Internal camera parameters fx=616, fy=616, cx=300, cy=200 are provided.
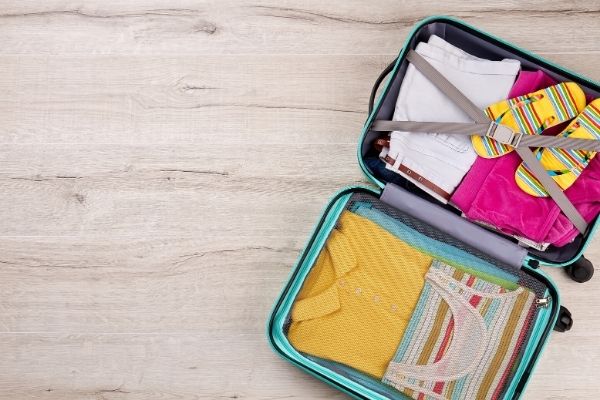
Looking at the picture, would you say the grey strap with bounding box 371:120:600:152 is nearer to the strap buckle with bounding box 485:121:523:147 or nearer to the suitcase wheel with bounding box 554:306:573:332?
the strap buckle with bounding box 485:121:523:147

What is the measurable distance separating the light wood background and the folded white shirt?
5.1 inches

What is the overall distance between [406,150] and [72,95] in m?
0.58

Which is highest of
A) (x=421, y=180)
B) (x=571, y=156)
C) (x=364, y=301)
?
(x=571, y=156)

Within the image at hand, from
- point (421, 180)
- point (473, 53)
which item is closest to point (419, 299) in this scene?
point (421, 180)

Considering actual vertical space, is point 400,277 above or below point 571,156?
below

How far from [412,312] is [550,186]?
10.3 inches

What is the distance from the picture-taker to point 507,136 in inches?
33.9

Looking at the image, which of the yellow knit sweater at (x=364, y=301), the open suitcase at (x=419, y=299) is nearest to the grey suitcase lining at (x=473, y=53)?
the open suitcase at (x=419, y=299)

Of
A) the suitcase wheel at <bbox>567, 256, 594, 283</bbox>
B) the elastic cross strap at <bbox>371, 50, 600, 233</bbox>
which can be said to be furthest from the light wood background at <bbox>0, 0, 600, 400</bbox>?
the elastic cross strap at <bbox>371, 50, 600, 233</bbox>

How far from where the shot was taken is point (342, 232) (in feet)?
3.02

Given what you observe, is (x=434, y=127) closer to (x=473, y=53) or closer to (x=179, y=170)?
(x=473, y=53)

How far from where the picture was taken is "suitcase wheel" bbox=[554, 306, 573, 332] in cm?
92

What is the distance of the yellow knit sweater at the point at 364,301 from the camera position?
2.94 ft

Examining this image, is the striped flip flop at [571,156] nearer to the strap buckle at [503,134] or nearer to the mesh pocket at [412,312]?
the strap buckle at [503,134]
